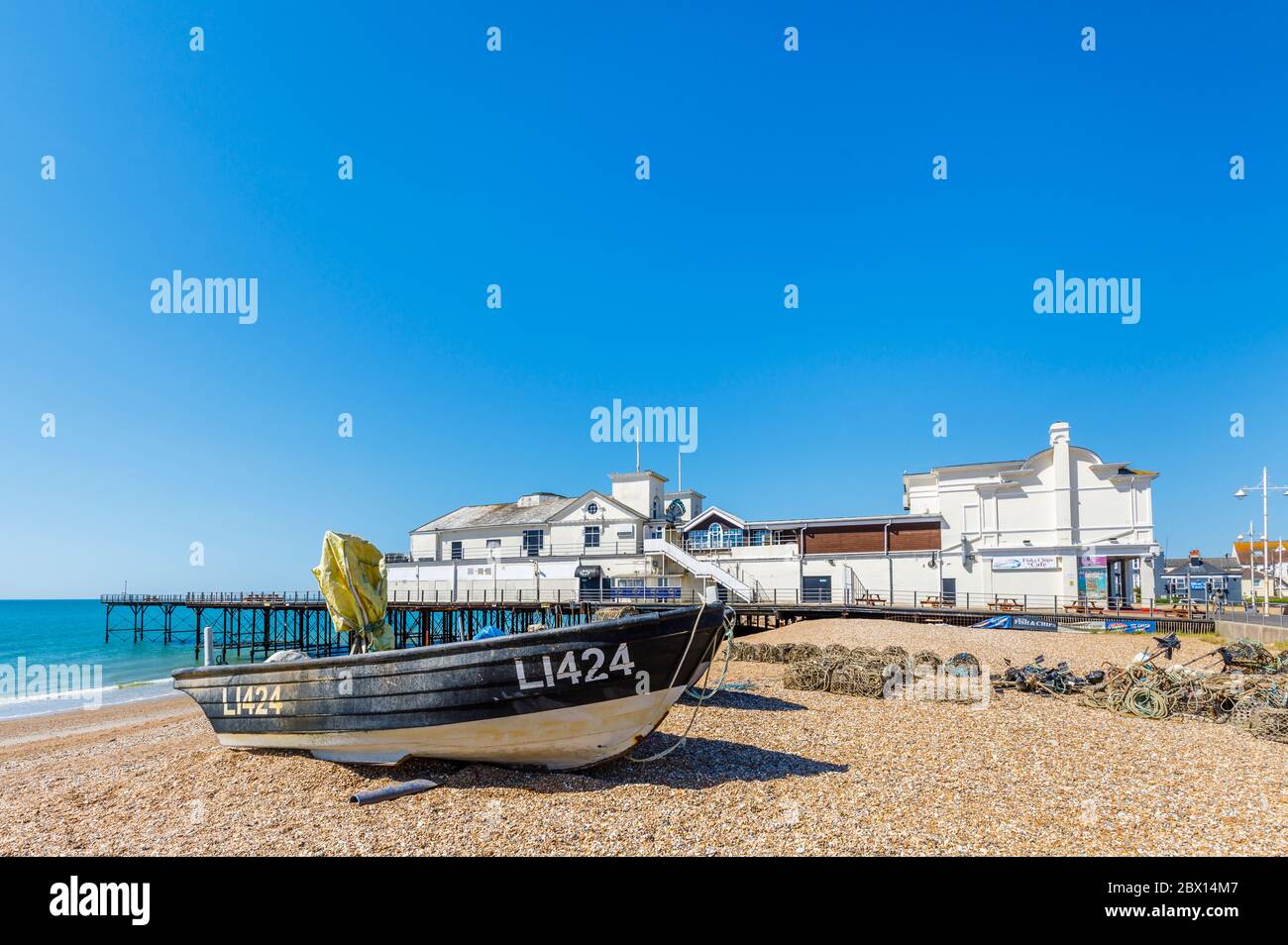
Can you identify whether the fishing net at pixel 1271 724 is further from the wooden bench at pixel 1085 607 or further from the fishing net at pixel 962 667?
the wooden bench at pixel 1085 607

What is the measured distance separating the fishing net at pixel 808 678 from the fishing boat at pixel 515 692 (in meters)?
6.19

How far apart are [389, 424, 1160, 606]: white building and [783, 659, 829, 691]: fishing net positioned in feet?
76.4

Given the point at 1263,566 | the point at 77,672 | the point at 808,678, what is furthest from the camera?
the point at 1263,566

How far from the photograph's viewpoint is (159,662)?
3856 centimetres

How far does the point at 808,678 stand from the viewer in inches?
546

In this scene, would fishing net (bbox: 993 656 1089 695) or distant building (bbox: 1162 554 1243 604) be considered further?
distant building (bbox: 1162 554 1243 604)

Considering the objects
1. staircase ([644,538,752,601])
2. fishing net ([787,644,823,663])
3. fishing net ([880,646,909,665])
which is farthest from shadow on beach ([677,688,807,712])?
staircase ([644,538,752,601])

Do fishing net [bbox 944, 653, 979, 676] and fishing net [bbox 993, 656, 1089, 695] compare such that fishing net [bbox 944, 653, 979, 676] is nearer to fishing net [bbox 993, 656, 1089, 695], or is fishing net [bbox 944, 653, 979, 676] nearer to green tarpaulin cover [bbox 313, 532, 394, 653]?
fishing net [bbox 993, 656, 1089, 695]

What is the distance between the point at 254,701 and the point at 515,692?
4032 mm

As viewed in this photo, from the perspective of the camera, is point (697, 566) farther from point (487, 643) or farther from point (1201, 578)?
point (1201, 578)

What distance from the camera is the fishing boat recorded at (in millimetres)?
7457

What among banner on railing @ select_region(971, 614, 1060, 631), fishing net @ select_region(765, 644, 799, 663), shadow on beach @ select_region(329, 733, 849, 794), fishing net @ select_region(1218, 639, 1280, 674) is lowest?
banner on railing @ select_region(971, 614, 1060, 631)

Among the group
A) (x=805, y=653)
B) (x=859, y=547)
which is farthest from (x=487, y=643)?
(x=859, y=547)

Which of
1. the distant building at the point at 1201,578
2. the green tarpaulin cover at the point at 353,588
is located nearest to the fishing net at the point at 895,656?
the green tarpaulin cover at the point at 353,588
